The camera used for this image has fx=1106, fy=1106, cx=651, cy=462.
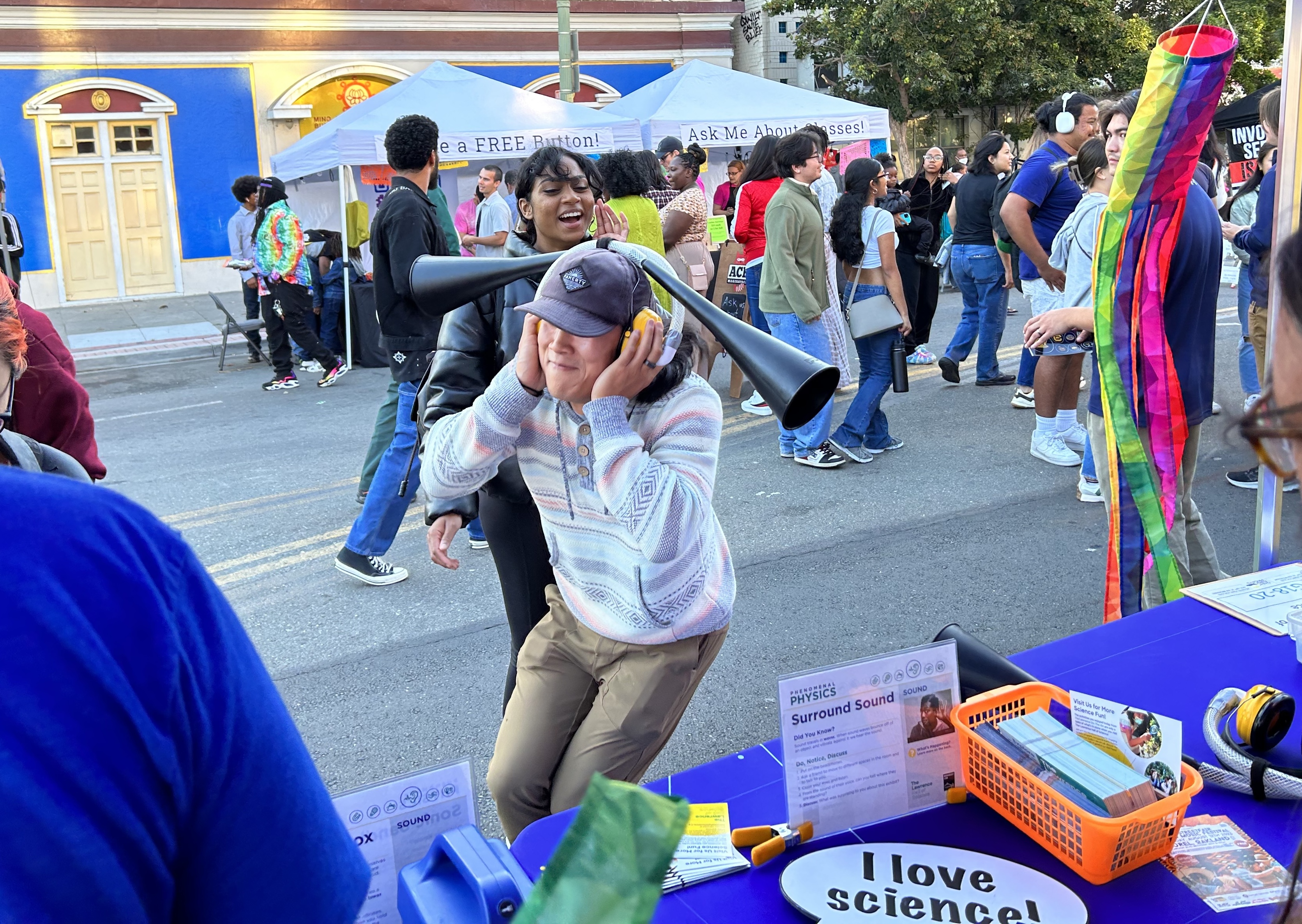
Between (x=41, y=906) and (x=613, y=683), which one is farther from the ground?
(x=41, y=906)

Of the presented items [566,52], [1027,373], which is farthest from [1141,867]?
[566,52]

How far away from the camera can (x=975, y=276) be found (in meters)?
8.16

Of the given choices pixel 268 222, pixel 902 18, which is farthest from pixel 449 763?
pixel 902 18

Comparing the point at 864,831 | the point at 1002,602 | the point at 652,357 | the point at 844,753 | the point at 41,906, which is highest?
the point at 652,357

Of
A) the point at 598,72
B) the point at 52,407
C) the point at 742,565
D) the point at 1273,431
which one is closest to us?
the point at 1273,431

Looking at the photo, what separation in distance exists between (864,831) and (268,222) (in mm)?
9396

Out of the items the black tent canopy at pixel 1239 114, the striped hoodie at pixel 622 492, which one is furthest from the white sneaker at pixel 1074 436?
the black tent canopy at pixel 1239 114

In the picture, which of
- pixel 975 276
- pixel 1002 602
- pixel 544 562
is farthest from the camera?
pixel 975 276

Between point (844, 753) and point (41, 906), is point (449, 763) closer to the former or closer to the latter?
point (844, 753)

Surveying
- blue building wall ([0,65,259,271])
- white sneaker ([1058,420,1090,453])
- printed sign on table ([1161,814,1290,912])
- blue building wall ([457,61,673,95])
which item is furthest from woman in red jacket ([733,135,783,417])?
blue building wall ([457,61,673,95])

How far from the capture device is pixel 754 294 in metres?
8.02

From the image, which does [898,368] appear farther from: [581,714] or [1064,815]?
[1064,815]

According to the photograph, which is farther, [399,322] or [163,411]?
[163,411]

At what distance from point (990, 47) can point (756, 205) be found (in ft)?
52.8
